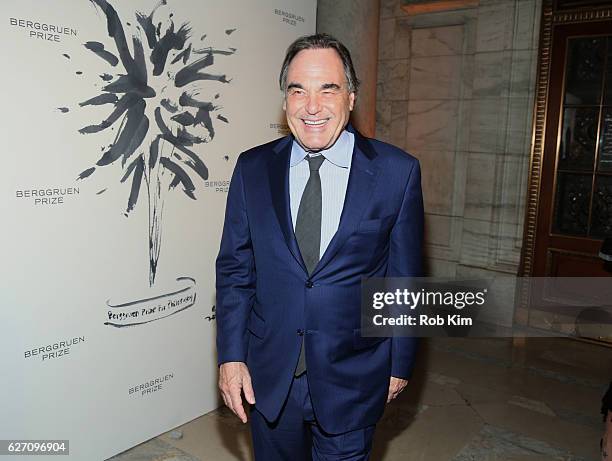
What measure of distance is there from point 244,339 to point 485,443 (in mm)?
2203

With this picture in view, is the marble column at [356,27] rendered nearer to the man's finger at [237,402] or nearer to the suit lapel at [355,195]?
the suit lapel at [355,195]

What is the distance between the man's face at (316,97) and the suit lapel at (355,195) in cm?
14

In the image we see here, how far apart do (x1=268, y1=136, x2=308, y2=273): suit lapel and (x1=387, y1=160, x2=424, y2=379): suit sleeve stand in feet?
1.23

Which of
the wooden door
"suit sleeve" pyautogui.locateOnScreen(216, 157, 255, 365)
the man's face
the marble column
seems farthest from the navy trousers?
the wooden door

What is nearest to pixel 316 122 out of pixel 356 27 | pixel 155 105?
pixel 155 105

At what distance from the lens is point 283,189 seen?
2219 millimetres

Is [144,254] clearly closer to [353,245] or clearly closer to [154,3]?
[154,3]

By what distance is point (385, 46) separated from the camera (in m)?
7.07

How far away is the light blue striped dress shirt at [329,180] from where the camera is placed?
2178mm

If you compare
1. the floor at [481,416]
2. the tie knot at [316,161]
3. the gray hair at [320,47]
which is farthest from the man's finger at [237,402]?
the floor at [481,416]

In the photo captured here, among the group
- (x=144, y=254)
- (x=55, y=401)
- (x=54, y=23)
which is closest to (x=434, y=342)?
(x=144, y=254)

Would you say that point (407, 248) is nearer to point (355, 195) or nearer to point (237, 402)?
point (355, 195)

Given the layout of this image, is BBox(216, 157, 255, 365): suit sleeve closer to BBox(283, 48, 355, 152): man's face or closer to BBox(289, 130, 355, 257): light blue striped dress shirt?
BBox(289, 130, 355, 257): light blue striped dress shirt

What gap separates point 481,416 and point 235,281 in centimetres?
262
